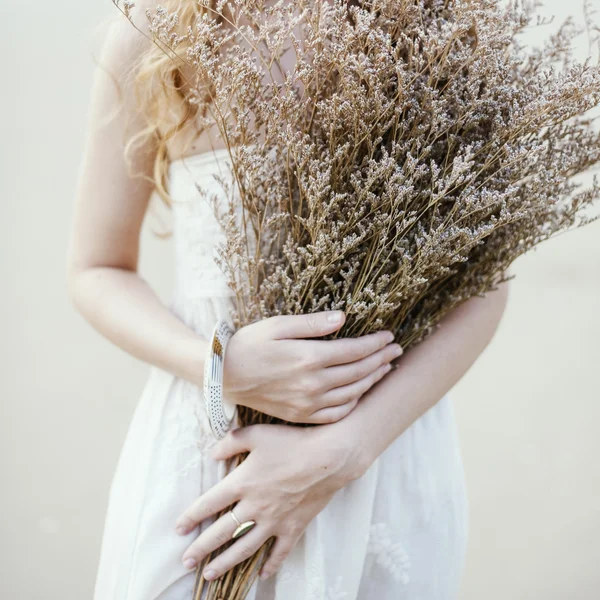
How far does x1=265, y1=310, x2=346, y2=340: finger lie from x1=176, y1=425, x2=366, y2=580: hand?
0.14 m

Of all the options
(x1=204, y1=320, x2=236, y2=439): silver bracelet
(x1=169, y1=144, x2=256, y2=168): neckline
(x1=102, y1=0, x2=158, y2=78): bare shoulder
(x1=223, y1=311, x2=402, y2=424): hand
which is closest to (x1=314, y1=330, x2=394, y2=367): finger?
(x1=223, y1=311, x2=402, y2=424): hand

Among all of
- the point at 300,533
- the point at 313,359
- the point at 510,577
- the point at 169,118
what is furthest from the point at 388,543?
the point at 510,577

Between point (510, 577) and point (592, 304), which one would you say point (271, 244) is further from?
point (592, 304)

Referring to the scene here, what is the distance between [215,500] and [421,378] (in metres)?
0.32

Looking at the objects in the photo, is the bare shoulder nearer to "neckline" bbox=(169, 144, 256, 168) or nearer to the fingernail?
"neckline" bbox=(169, 144, 256, 168)

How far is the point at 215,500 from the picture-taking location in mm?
808

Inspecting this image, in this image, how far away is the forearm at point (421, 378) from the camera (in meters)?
0.81

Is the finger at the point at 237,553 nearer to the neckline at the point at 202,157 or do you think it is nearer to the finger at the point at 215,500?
the finger at the point at 215,500

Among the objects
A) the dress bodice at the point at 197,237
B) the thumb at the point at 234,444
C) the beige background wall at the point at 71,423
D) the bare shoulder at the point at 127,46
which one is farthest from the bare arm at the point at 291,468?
the beige background wall at the point at 71,423

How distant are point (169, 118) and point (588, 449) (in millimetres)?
2347

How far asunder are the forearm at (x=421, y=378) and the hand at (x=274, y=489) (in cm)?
4

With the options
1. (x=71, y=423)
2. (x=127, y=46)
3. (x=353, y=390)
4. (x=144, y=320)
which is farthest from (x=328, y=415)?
(x=71, y=423)

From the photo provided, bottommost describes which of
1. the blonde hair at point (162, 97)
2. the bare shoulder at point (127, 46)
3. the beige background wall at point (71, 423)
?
the beige background wall at point (71, 423)

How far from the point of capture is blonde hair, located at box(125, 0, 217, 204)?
854 millimetres
